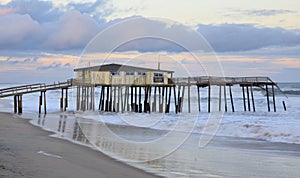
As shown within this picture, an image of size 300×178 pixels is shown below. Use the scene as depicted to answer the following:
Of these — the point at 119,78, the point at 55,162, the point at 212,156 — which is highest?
→ the point at 119,78

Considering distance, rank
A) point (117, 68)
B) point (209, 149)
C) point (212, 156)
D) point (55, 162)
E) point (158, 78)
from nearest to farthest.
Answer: point (55, 162), point (212, 156), point (209, 149), point (117, 68), point (158, 78)

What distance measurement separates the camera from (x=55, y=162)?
41.3 ft

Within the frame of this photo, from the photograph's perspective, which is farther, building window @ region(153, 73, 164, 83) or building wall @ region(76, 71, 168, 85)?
building window @ region(153, 73, 164, 83)

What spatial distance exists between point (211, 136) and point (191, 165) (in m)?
10.0

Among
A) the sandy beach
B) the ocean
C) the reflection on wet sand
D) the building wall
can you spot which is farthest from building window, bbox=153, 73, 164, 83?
the sandy beach

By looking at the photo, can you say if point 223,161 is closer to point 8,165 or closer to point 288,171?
point 288,171

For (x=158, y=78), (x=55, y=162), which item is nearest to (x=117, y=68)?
(x=158, y=78)

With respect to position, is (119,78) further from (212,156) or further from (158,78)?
(212,156)

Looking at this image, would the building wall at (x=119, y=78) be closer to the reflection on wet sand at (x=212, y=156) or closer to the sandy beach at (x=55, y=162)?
the reflection on wet sand at (x=212, y=156)

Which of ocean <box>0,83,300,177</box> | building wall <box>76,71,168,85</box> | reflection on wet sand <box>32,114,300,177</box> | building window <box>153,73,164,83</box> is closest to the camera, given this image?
reflection on wet sand <box>32,114,300,177</box>

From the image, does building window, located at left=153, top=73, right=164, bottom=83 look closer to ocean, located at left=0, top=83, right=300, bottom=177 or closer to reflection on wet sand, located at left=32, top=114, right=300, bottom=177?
ocean, located at left=0, top=83, right=300, bottom=177

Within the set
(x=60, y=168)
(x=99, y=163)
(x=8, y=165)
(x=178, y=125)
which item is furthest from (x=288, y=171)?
(x=178, y=125)

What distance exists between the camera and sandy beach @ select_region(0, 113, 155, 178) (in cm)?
1092

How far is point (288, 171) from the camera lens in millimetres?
13109
